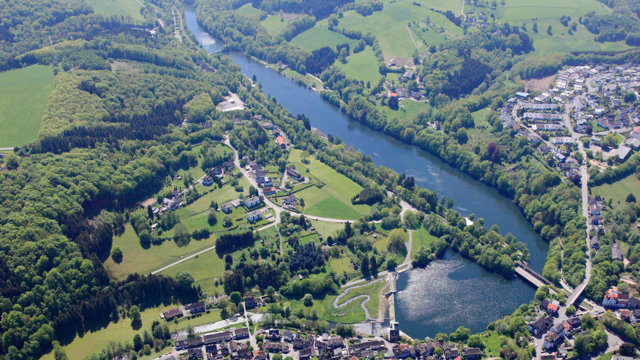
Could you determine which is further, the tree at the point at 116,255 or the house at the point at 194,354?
the tree at the point at 116,255

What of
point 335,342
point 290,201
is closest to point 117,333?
point 335,342

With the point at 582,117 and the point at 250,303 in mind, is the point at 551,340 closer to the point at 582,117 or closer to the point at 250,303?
the point at 250,303

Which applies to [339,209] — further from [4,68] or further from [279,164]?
[4,68]


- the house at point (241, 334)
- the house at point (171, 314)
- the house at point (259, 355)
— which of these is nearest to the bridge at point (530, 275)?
the house at point (259, 355)

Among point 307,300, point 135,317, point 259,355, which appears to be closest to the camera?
point 259,355

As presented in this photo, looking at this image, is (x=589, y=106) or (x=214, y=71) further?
(x=214, y=71)

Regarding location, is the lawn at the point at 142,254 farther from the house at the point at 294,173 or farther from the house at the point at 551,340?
the house at the point at 551,340

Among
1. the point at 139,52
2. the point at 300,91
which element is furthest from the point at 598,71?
the point at 139,52
